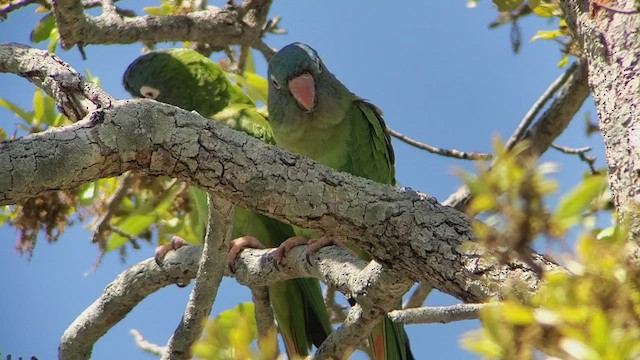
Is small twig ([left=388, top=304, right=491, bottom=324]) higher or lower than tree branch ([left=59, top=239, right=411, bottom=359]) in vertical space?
lower

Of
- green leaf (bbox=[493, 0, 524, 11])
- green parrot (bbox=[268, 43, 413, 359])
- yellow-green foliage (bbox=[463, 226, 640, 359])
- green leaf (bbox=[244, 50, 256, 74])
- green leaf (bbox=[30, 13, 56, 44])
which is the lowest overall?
yellow-green foliage (bbox=[463, 226, 640, 359])

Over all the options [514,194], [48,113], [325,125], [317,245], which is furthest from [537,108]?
[514,194]

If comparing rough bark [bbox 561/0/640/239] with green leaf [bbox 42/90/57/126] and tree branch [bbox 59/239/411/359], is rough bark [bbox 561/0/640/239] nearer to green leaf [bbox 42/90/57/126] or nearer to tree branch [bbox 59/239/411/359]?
tree branch [bbox 59/239/411/359]

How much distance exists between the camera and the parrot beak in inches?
143

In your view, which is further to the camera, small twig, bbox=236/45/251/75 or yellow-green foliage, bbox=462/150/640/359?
small twig, bbox=236/45/251/75

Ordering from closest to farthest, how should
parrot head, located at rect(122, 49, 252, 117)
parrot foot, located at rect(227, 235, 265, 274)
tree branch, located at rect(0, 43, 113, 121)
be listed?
1. tree branch, located at rect(0, 43, 113, 121)
2. parrot foot, located at rect(227, 235, 265, 274)
3. parrot head, located at rect(122, 49, 252, 117)

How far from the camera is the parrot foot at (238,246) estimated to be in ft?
9.97

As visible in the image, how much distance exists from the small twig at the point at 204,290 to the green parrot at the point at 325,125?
1.34m

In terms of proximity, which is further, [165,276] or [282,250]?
[165,276]

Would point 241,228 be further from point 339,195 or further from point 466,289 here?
point 466,289

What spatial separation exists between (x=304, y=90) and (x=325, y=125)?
19 centimetres

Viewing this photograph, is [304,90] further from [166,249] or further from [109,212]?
[109,212]

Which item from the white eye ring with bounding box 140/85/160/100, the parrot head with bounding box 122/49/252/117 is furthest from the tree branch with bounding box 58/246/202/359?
the white eye ring with bounding box 140/85/160/100

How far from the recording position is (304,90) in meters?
3.67
